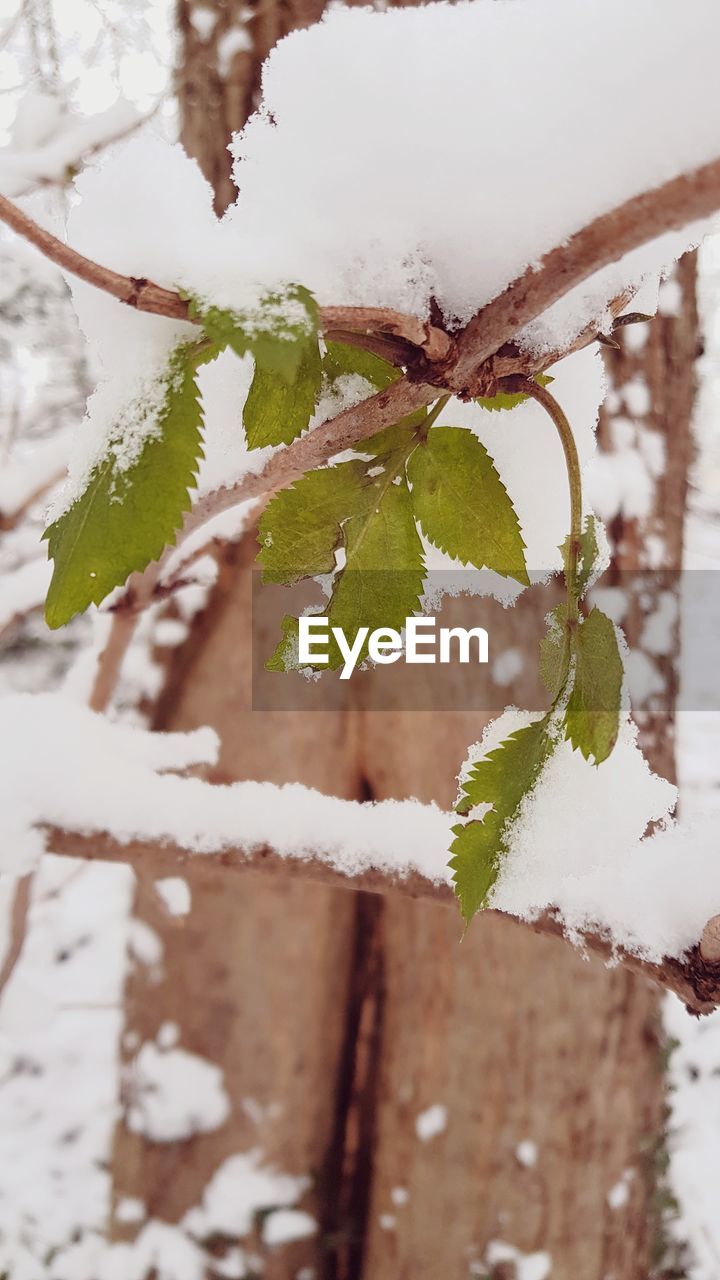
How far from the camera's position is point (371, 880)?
0.42 meters

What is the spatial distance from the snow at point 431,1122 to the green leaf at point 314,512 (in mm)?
1099

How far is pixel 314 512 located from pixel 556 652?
0.08m

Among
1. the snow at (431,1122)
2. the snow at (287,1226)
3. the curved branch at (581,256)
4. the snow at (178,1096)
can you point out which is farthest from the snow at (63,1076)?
the curved branch at (581,256)

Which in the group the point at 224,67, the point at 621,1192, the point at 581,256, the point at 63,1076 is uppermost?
the point at 224,67

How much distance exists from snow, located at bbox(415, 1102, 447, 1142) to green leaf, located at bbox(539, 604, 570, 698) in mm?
1075

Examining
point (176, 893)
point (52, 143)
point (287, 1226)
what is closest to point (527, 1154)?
point (287, 1226)

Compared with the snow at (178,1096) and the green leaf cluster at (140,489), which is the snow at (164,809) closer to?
the green leaf cluster at (140,489)

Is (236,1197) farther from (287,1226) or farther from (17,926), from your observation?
(17,926)

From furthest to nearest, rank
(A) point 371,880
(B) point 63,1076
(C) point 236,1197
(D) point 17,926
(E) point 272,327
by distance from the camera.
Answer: (B) point 63,1076
(C) point 236,1197
(D) point 17,926
(A) point 371,880
(E) point 272,327

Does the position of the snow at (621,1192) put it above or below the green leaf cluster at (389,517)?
below

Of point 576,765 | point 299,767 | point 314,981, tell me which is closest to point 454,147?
point 576,765

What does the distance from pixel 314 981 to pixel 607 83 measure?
1.19m

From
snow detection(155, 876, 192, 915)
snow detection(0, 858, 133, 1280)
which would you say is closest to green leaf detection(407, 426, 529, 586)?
snow detection(155, 876, 192, 915)

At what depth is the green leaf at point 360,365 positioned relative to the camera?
238mm
